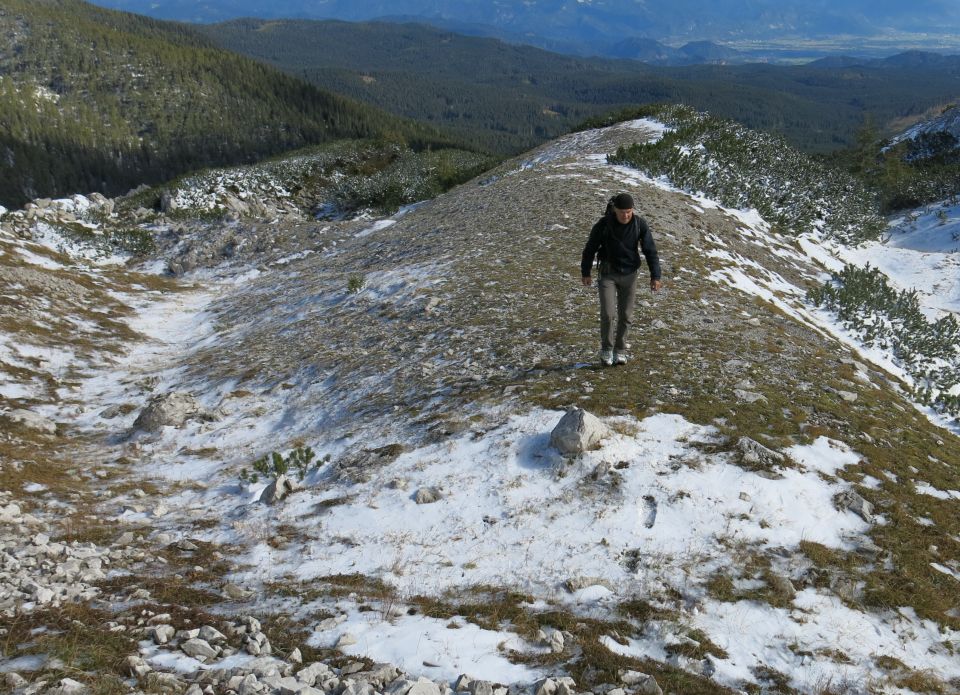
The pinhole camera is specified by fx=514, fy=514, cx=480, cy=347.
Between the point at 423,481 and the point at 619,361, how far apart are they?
4730 millimetres

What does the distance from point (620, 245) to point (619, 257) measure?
0.22 meters

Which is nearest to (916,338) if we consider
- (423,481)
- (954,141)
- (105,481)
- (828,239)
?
(828,239)

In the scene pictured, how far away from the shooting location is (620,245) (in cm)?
927

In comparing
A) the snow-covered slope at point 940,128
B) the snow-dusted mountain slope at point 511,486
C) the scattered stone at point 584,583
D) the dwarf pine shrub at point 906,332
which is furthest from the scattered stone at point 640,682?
the snow-covered slope at point 940,128

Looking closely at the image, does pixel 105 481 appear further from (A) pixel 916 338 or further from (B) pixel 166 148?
(B) pixel 166 148

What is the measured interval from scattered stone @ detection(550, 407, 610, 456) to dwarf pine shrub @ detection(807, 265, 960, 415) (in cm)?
976

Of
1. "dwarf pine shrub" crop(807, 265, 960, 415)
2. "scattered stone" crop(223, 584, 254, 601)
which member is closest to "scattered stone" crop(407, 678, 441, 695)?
"scattered stone" crop(223, 584, 254, 601)

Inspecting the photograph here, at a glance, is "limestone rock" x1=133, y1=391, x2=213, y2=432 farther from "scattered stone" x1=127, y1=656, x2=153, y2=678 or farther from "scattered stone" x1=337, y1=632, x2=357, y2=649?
"scattered stone" x1=337, y1=632, x2=357, y2=649

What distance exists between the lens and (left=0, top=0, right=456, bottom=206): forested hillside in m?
150

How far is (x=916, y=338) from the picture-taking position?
16203 mm

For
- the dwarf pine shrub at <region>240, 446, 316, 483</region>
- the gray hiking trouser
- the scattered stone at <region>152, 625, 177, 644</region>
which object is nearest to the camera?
the scattered stone at <region>152, 625, 177, 644</region>

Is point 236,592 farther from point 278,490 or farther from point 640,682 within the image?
point 640,682

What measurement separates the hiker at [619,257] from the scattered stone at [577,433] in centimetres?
266

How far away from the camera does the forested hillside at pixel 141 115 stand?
490ft
